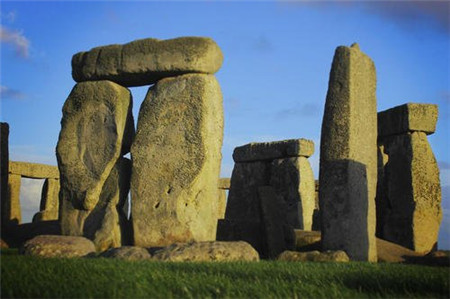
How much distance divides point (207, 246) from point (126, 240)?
2976 millimetres

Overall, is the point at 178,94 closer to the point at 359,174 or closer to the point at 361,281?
the point at 359,174

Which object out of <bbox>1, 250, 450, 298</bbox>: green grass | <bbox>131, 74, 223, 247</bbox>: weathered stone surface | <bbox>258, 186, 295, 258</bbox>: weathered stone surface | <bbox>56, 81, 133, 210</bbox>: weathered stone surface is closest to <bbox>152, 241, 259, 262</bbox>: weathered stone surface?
<bbox>1, 250, 450, 298</bbox>: green grass

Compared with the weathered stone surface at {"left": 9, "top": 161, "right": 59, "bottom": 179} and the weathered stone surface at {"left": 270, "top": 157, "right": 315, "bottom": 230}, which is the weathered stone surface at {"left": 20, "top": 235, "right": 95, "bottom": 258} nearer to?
the weathered stone surface at {"left": 270, "top": 157, "right": 315, "bottom": 230}

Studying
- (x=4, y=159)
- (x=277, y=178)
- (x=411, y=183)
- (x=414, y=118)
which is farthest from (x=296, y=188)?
(x=4, y=159)

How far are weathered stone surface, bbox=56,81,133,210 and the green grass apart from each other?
428cm

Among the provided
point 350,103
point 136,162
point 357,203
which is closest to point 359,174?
point 357,203

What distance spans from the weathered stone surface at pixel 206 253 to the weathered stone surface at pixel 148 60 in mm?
3733

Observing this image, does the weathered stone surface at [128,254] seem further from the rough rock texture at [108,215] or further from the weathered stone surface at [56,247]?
the rough rock texture at [108,215]

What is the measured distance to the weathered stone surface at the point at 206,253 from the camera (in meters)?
8.38

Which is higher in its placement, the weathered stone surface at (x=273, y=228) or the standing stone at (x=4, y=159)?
the standing stone at (x=4, y=159)

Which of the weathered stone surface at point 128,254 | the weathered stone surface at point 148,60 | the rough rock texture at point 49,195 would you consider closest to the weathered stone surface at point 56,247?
the weathered stone surface at point 128,254

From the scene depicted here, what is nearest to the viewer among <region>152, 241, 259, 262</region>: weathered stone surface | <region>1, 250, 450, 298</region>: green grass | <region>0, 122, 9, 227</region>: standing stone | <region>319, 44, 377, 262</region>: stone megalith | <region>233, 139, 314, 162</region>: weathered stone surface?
<region>1, 250, 450, 298</region>: green grass

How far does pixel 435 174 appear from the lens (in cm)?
1316

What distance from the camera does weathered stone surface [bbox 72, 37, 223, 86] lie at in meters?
11.2
